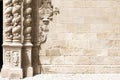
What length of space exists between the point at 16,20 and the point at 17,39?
530mm

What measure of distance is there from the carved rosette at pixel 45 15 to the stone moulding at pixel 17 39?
0.29m

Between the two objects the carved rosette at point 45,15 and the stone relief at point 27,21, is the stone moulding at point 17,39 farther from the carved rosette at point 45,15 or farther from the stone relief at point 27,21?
the carved rosette at point 45,15

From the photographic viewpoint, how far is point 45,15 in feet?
30.2

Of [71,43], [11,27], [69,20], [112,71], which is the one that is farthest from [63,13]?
[112,71]

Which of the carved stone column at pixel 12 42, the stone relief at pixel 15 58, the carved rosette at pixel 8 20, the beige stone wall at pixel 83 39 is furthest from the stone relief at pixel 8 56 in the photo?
the beige stone wall at pixel 83 39

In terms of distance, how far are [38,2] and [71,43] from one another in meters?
1.54

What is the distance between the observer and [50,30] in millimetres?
9211

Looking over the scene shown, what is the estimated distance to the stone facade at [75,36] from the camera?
920cm

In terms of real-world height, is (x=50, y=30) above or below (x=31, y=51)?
above

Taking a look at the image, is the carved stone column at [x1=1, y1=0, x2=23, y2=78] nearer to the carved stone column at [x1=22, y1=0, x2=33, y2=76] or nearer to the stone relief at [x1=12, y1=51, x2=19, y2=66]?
the stone relief at [x1=12, y1=51, x2=19, y2=66]

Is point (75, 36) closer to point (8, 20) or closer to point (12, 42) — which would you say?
point (12, 42)

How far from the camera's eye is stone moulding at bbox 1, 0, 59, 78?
8.73m

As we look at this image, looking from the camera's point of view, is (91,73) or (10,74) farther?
(91,73)

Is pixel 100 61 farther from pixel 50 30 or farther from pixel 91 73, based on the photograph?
pixel 50 30
